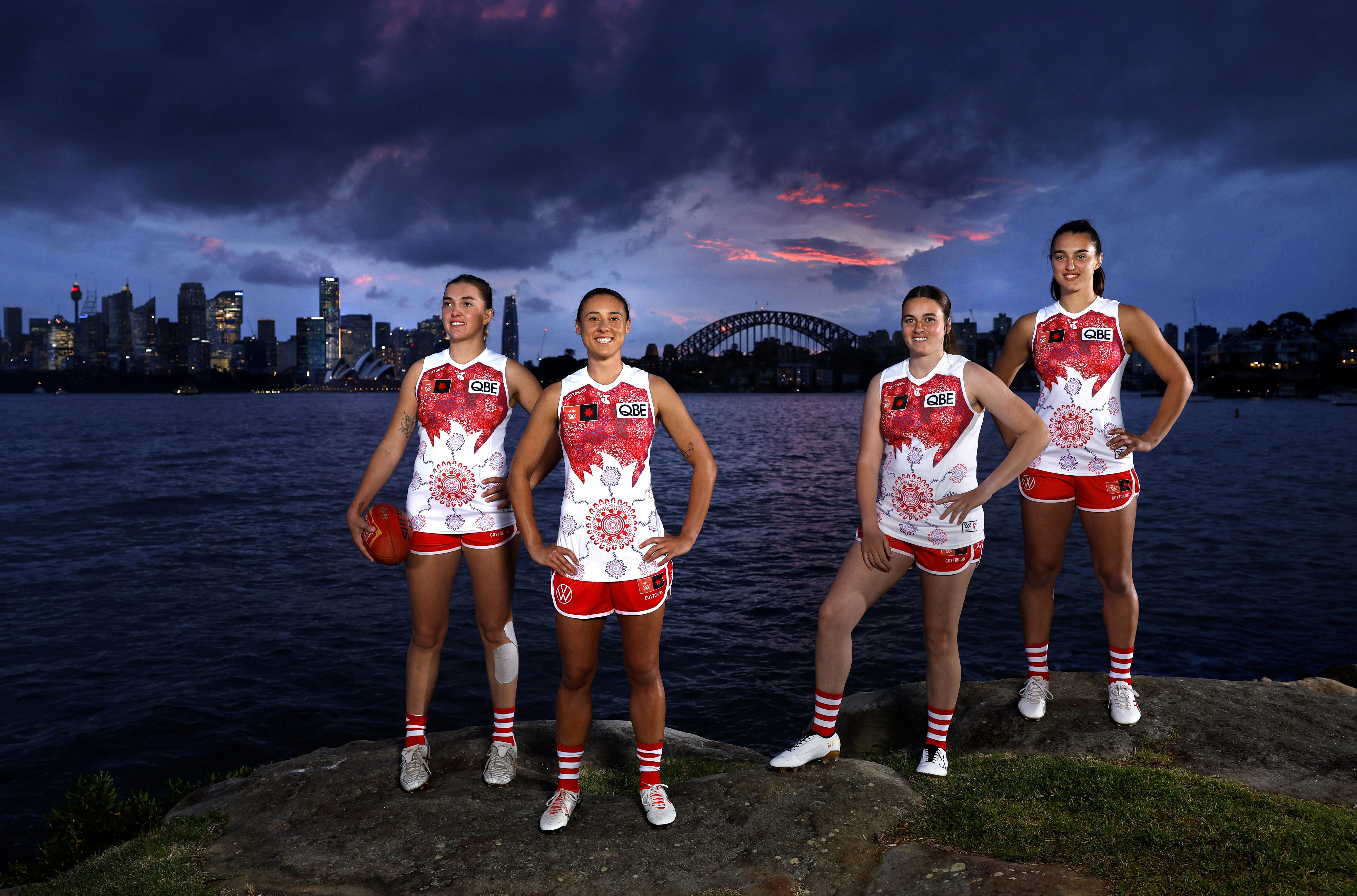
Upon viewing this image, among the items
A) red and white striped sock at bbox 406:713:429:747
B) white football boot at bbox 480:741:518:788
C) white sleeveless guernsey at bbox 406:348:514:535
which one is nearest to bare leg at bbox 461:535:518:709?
white sleeveless guernsey at bbox 406:348:514:535

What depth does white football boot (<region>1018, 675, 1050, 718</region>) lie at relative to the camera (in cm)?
646

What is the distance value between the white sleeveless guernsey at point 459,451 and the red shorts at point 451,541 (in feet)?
0.09

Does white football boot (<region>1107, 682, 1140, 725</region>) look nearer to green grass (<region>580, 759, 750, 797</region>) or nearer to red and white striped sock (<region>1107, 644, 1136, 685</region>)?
red and white striped sock (<region>1107, 644, 1136, 685</region>)

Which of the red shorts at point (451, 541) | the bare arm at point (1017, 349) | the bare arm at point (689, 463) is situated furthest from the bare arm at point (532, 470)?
the bare arm at point (1017, 349)

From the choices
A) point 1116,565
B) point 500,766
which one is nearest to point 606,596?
point 500,766

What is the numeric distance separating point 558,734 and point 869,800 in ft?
6.83

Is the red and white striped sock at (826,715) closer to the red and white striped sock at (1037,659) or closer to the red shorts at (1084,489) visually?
the red and white striped sock at (1037,659)

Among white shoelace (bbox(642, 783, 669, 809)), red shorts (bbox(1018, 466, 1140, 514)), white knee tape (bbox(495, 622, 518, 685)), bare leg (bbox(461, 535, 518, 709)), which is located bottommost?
white shoelace (bbox(642, 783, 669, 809))

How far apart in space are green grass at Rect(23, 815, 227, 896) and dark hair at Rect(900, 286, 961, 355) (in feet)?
19.3

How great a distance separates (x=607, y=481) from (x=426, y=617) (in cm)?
198

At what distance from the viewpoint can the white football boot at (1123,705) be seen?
6.11 metres

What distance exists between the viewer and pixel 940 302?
5355 millimetres

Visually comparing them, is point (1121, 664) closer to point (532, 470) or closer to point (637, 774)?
point (637, 774)

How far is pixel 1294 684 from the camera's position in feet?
24.9
